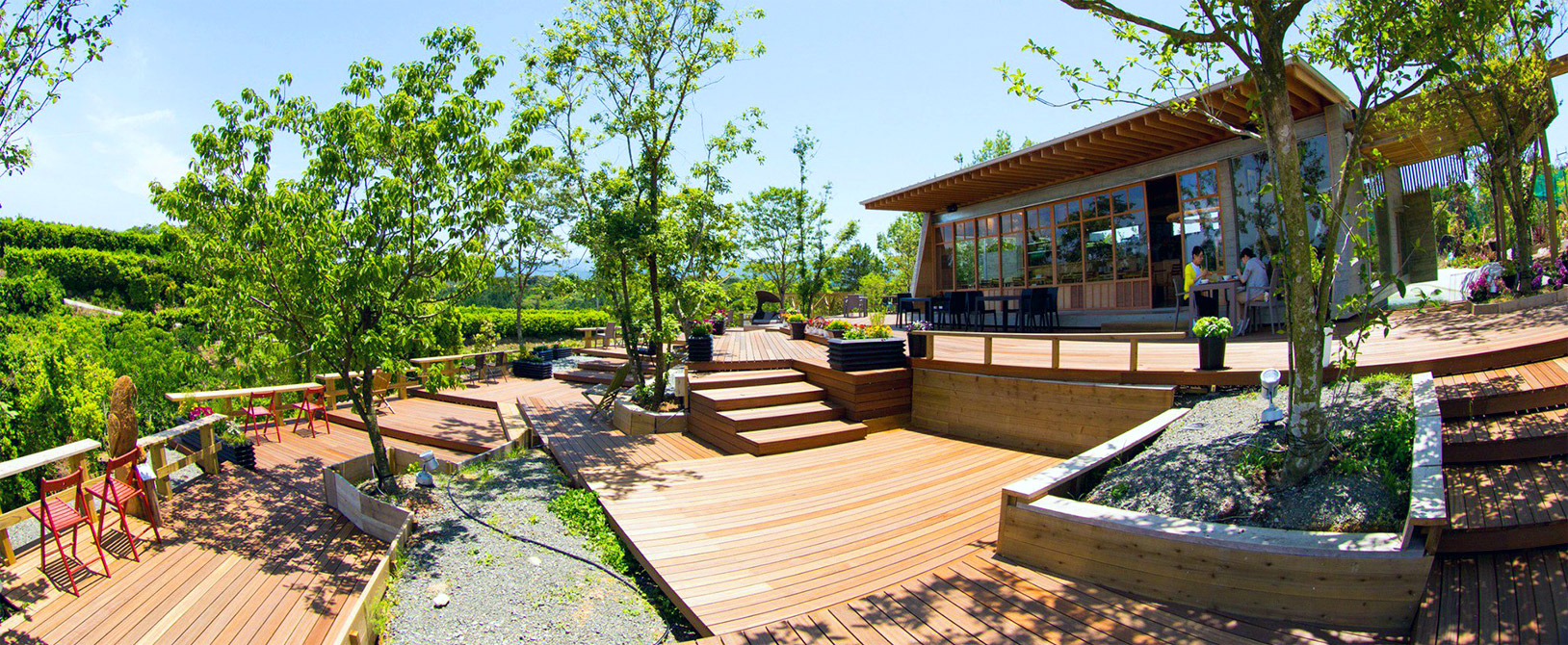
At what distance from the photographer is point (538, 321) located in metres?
20.1

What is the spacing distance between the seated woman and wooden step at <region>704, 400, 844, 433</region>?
476 centimetres

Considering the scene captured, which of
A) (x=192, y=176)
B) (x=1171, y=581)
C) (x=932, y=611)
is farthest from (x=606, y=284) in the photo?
(x=1171, y=581)

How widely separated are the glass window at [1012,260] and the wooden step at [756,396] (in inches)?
243

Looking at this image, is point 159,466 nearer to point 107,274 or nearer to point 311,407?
point 311,407

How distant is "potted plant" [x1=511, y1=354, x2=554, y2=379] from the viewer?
12.2 metres

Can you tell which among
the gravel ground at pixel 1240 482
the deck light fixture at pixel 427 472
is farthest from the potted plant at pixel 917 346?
the deck light fixture at pixel 427 472

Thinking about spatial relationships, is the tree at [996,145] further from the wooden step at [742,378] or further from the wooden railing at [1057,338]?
the wooden step at [742,378]

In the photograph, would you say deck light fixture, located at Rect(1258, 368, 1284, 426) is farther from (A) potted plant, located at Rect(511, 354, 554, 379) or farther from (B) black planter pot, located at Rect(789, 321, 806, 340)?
(A) potted plant, located at Rect(511, 354, 554, 379)

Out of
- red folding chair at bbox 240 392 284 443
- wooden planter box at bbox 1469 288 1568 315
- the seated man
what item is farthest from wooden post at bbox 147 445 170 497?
wooden planter box at bbox 1469 288 1568 315

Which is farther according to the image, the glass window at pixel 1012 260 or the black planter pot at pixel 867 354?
the glass window at pixel 1012 260

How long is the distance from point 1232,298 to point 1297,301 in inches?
209

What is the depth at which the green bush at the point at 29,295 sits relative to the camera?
12940mm

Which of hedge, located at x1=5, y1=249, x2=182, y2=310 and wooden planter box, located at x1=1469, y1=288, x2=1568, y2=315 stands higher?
hedge, located at x1=5, y1=249, x2=182, y2=310

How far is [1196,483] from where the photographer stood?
340 cm
